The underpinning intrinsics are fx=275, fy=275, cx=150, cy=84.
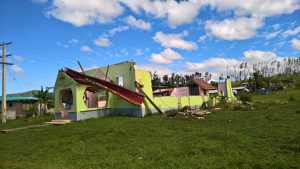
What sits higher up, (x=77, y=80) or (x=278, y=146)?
(x=77, y=80)

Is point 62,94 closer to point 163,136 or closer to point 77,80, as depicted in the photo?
point 77,80

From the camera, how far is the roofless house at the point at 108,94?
23.0 metres

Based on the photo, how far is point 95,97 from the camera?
2744 centimetres

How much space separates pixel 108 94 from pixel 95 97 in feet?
8.31

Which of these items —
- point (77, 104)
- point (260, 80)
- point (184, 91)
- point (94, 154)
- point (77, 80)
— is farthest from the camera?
point (260, 80)

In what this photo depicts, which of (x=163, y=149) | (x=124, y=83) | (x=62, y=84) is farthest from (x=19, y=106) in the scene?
(x=163, y=149)

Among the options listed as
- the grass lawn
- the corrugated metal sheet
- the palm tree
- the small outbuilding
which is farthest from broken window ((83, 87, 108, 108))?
the small outbuilding

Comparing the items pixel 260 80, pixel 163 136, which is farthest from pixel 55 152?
pixel 260 80

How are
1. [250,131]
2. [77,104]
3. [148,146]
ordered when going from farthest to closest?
[77,104] → [250,131] → [148,146]

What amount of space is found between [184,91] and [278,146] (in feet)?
92.6

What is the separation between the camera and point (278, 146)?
9.70 metres

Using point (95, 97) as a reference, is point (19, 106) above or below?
below

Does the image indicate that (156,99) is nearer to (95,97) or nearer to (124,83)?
(124,83)

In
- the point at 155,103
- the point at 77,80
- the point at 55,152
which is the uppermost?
the point at 77,80
